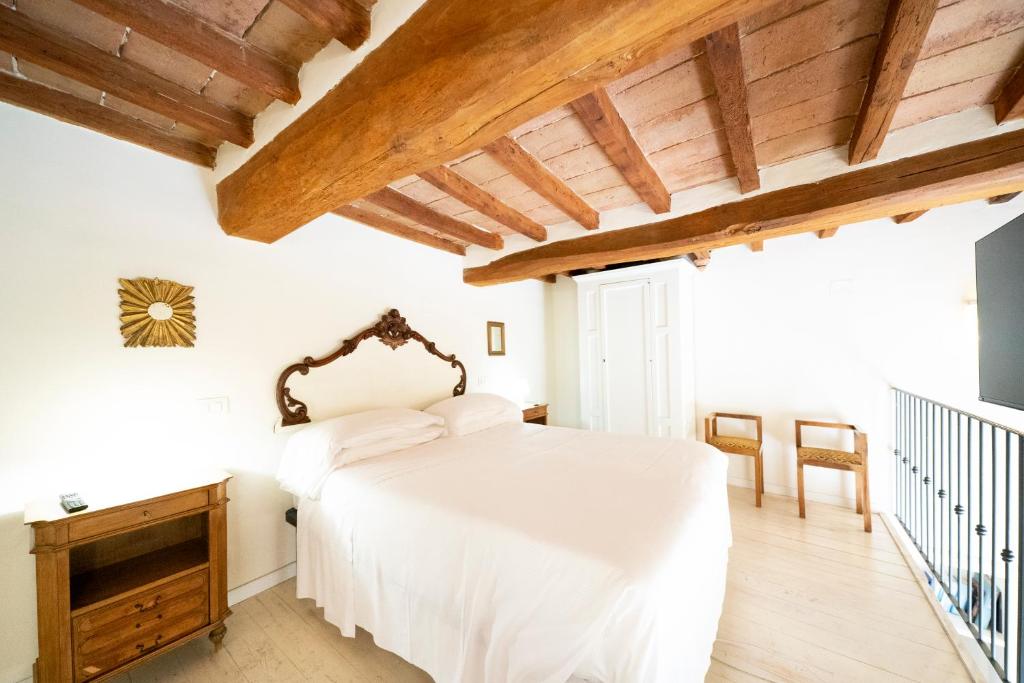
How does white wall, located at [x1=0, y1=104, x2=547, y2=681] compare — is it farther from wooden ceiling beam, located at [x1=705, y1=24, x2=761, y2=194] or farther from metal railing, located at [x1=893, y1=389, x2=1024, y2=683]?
metal railing, located at [x1=893, y1=389, x2=1024, y2=683]

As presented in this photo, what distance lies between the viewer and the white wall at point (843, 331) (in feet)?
8.97

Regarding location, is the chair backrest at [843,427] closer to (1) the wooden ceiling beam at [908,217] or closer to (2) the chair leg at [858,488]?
(2) the chair leg at [858,488]

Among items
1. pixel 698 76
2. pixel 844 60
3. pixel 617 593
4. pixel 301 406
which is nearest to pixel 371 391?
pixel 301 406

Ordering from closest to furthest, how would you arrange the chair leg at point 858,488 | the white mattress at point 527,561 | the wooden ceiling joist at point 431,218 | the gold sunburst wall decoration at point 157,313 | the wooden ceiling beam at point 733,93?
the white mattress at point 527,561 < the wooden ceiling beam at point 733,93 < the gold sunburst wall decoration at point 157,313 < the wooden ceiling joist at point 431,218 < the chair leg at point 858,488

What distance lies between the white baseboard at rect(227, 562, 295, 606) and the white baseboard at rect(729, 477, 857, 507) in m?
3.84

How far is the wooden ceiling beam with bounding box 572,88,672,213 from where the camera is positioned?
1.48 metres

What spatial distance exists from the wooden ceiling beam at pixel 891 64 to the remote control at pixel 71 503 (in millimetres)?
3159

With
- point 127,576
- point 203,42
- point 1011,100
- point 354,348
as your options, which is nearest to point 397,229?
point 354,348

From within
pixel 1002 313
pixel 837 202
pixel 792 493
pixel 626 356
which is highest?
pixel 837 202

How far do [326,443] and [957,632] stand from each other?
315cm

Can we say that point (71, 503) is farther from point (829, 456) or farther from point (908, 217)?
point (908, 217)

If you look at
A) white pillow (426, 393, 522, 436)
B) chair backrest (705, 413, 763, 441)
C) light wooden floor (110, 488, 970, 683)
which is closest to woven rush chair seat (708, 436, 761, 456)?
chair backrest (705, 413, 763, 441)

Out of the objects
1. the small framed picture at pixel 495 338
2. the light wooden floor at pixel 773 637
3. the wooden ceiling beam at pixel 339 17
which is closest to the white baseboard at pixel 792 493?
the light wooden floor at pixel 773 637

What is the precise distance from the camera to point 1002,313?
141 centimetres
